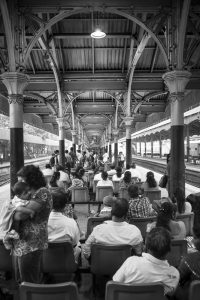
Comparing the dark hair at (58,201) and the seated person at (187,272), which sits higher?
the dark hair at (58,201)

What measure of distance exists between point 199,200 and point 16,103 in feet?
15.6

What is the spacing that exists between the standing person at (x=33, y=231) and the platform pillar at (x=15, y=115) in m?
4.77

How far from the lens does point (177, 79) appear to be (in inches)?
286

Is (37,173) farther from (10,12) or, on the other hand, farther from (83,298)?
(10,12)

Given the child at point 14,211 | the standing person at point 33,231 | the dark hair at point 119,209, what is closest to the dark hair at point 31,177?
the standing person at point 33,231

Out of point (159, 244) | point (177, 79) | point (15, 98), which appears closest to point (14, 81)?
point (15, 98)

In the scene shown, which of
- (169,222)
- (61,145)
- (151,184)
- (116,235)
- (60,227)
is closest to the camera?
(116,235)

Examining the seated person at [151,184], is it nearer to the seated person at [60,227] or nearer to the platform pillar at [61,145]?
the seated person at [60,227]

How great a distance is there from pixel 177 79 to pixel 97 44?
5.30 meters

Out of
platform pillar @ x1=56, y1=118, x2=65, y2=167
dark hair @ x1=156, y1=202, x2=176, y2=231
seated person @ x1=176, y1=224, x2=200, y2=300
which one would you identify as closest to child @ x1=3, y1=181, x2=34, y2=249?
seated person @ x1=176, y1=224, x2=200, y2=300

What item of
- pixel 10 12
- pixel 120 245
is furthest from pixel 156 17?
pixel 120 245

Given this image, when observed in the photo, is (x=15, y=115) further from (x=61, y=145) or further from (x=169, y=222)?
(x=61, y=145)

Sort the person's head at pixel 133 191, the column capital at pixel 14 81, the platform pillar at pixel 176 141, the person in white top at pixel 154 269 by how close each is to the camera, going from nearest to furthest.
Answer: the person in white top at pixel 154 269 < the person's head at pixel 133 191 < the column capital at pixel 14 81 < the platform pillar at pixel 176 141

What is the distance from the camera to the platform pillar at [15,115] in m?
7.28
